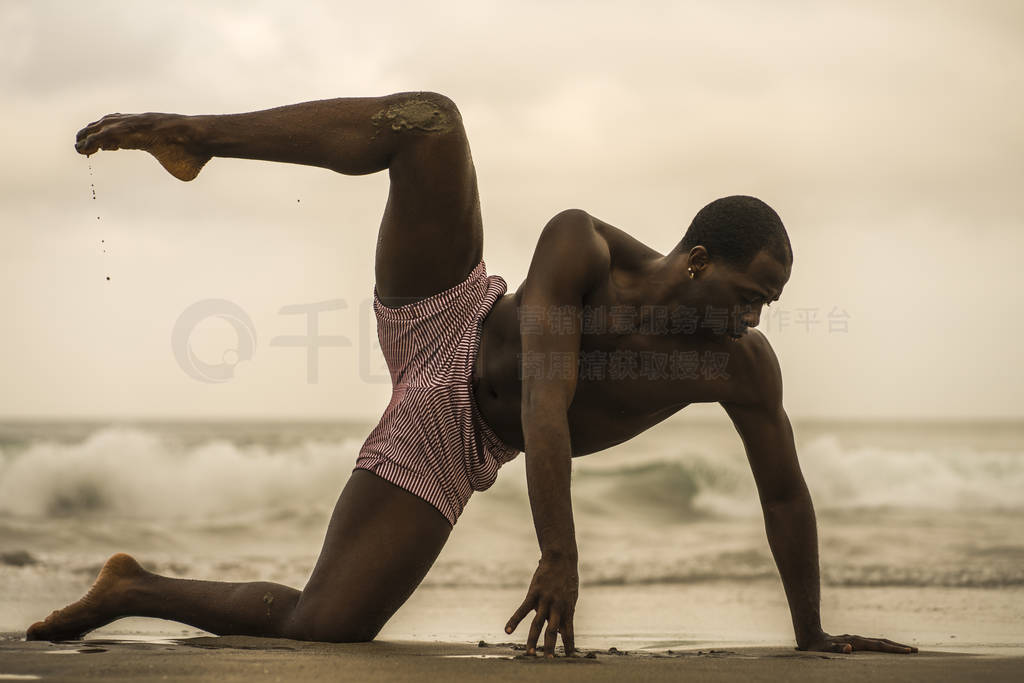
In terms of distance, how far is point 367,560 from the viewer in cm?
271

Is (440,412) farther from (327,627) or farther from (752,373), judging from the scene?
(752,373)

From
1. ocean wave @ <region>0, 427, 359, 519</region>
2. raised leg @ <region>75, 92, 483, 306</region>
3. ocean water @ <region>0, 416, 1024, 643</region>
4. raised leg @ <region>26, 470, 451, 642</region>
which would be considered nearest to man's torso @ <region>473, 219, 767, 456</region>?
raised leg @ <region>75, 92, 483, 306</region>

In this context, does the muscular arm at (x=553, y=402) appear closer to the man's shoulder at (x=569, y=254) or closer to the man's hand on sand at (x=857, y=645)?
the man's shoulder at (x=569, y=254)

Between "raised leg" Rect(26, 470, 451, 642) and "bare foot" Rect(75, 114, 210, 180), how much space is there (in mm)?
1014

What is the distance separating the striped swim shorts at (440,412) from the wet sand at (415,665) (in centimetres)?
52

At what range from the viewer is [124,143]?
7.70 feet

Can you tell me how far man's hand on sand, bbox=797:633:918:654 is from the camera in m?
2.49

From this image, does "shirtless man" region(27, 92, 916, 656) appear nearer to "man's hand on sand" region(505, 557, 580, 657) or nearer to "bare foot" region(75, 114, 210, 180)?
"bare foot" region(75, 114, 210, 180)

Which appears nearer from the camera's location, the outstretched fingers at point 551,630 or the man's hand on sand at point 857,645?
the outstretched fingers at point 551,630

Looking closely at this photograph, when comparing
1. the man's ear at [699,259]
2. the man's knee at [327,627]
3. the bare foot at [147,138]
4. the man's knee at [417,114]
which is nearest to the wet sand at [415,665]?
the man's knee at [327,627]

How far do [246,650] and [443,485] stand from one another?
30.6 inches

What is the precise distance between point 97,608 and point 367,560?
73 centimetres

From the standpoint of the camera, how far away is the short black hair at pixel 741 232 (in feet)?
8.06

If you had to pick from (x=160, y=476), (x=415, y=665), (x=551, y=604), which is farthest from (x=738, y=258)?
(x=160, y=476)
